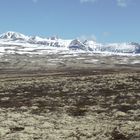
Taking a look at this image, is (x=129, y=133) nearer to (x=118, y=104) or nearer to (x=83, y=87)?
(x=118, y=104)

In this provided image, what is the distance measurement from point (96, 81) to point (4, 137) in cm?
4221

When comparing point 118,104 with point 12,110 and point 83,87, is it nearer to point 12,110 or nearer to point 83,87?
point 12,110

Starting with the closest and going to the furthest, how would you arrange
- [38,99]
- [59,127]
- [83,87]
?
[59,127], [38,99], [83,87]

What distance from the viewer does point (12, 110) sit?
48000 millimetres

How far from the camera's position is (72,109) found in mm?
47781

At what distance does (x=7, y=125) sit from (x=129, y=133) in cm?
1181

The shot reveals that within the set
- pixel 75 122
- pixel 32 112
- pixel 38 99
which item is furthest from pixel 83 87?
pixel 75 122

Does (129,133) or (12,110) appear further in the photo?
(12,110)

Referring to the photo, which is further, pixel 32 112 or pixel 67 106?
pixel 67 106

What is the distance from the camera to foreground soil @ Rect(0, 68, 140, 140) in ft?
113

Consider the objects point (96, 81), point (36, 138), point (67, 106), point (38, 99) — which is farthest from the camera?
point (96, 81)

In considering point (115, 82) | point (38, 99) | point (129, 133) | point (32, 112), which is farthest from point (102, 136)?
point (115, 82)

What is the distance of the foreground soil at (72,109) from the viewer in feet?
113

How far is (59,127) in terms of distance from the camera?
37.2m
